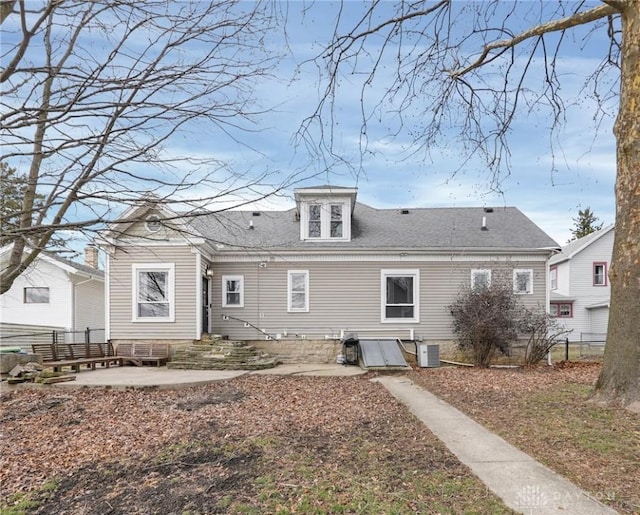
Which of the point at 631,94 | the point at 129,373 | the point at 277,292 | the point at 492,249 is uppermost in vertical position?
the point at 631,94

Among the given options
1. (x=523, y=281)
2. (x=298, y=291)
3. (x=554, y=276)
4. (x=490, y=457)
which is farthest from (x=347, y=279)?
(x=554, y=276)

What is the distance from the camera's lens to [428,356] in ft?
44.8

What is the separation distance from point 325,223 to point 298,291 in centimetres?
237

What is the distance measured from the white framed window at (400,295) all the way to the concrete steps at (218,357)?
4.01 metres

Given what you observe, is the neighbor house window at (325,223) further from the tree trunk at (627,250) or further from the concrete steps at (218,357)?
the tree trunk at (627,250)

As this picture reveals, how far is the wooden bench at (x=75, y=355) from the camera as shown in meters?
11.3

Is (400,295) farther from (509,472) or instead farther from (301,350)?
(509,472)

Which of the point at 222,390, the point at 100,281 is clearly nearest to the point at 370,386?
the point at 222,390

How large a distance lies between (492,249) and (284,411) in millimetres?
9978

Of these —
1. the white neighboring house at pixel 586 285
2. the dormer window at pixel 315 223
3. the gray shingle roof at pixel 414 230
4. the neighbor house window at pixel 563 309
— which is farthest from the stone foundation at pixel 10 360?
the neighbor house window at pixel 563 309

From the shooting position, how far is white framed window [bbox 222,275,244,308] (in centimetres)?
1486

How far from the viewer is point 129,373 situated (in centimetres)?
1138

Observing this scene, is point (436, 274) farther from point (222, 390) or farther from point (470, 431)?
point (470, 431)

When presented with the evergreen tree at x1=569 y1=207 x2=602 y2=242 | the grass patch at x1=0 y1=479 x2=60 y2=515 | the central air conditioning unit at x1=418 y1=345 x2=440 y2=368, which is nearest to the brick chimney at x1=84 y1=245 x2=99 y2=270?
the grass patch at x1=0 y1=479 x2=60 y2=515
